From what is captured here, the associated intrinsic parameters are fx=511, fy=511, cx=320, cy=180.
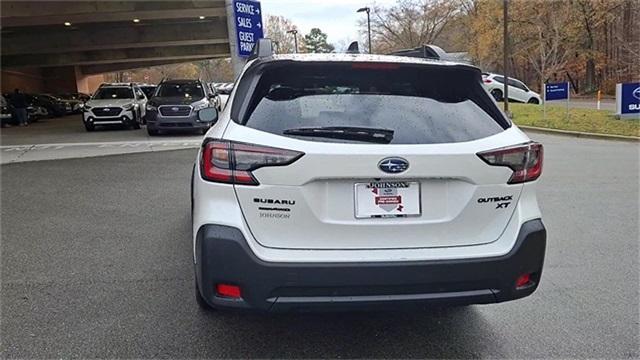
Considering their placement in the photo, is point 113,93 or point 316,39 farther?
point 316,39

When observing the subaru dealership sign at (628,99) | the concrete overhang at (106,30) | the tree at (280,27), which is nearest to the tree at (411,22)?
the concrete overhang at (106,30)

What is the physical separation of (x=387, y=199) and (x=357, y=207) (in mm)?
158

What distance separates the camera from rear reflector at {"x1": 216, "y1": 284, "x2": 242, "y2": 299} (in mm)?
2588

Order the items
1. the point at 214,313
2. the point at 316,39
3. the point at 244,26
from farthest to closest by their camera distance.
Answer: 1. the point at 316,39
2. the point at 244,26
3. the point at 214,313

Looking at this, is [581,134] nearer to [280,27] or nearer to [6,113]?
[6,113]

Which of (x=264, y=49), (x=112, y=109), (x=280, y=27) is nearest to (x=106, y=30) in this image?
(x=112, y=109)

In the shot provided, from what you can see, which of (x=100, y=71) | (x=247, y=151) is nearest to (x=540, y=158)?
(x=247, y=151)

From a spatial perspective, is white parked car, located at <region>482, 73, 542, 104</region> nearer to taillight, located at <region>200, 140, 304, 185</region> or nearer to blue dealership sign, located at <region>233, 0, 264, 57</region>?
blue dealership sign, located at <region>233, 0, 264, 57</region>

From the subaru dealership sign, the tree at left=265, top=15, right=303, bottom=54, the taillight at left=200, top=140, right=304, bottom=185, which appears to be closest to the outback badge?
the taillight at left=200, top=140, right=304, bottom=185

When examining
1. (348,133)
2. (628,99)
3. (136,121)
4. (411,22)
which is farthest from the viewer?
(411,22)

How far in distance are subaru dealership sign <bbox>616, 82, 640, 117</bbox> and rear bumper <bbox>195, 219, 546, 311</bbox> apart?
16.3 m

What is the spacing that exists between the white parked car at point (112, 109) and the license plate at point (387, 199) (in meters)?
16.9

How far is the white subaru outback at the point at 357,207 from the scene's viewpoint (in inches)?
99.7

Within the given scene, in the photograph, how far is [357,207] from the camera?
8.46 feet
